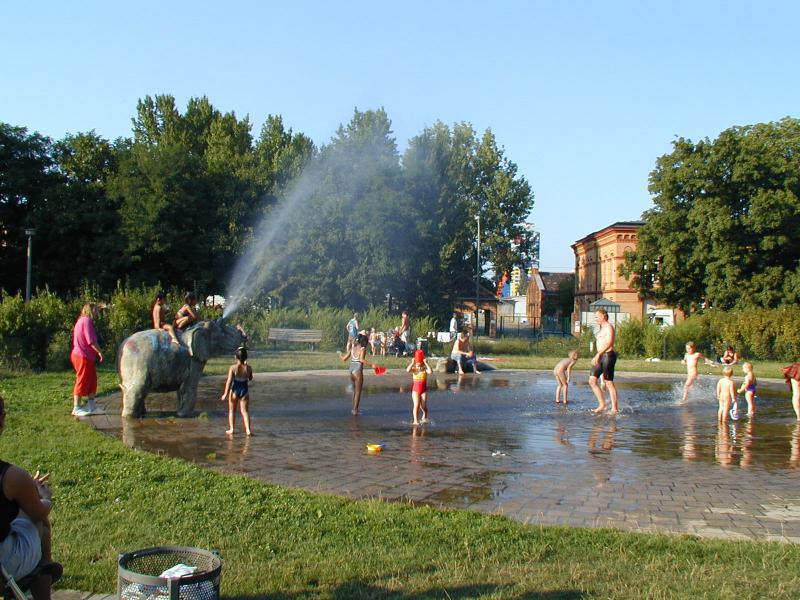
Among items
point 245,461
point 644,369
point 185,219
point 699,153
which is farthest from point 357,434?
point 699,153

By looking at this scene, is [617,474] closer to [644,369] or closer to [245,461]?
[245,461]

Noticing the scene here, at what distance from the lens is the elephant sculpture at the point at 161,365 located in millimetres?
13086

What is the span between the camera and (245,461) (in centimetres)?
962

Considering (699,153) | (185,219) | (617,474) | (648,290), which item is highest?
(699,153)

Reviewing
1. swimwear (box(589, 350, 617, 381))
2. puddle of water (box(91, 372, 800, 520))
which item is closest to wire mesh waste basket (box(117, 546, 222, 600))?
puddle of water (box(91, 372, 800, 520))

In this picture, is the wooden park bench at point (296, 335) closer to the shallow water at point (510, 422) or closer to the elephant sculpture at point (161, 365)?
the shallow water at point (510, 422)

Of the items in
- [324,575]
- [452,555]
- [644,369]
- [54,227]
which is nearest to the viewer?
[324,575]

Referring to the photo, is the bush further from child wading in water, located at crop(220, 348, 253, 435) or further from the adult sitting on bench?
the adult sitting on bench

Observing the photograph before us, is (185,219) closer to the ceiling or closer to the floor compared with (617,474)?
closer to the ceiling

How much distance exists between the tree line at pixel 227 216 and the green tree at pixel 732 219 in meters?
14.6

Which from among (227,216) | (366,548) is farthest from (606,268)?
(366,548)

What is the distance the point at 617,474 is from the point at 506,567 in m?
4.21

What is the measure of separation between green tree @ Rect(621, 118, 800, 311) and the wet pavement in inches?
1293

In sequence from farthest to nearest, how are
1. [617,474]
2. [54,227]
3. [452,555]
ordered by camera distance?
[54,227]
[617,474]
[452,555]
